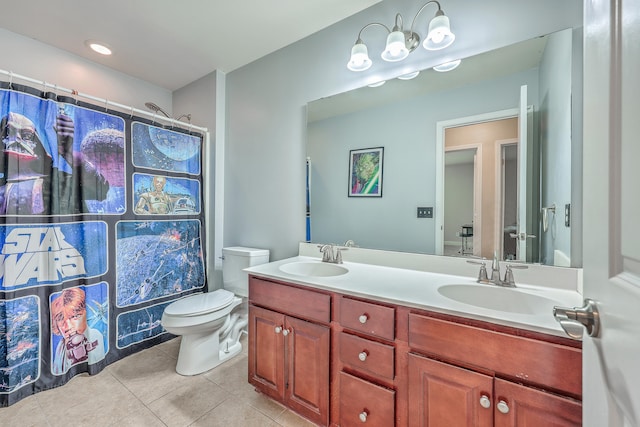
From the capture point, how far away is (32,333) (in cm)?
162

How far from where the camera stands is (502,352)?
2.90 feet

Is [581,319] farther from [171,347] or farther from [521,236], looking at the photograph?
[171,347]

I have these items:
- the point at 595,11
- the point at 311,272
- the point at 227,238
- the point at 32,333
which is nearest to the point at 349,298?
the point at 311,272

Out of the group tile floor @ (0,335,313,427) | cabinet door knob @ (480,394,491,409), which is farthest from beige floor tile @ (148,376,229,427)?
cabinet door knob @ (480,394,491,409)

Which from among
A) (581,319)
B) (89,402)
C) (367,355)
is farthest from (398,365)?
(89,402)

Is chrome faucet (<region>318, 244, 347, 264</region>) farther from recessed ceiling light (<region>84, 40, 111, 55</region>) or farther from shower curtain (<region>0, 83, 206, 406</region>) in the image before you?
recessed ceiling light (<region>84, 40, 111, 55</region>)

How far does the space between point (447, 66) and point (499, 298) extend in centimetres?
125

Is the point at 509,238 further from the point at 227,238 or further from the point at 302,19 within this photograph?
the point at 227,238

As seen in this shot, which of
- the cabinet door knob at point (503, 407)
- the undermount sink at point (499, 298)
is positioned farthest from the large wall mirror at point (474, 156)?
the cabinet door knob at point (503, 407)

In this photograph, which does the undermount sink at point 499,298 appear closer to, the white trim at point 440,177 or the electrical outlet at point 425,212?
the white trim at point 440,177

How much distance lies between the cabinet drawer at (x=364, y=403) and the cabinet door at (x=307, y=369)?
3.7 inches

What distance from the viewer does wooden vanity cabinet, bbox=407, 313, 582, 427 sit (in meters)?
0.80

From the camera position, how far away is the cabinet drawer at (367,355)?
3.61 ft

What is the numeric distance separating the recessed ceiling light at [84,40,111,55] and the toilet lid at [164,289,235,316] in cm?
214
